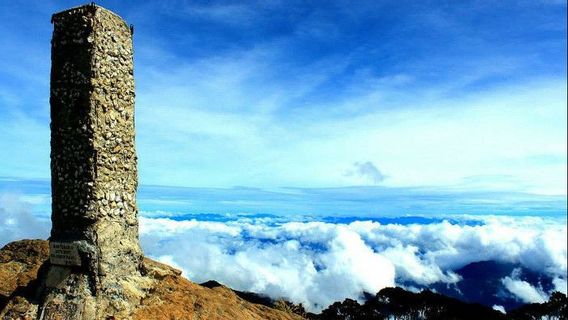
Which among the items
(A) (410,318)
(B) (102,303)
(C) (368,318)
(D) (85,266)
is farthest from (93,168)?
(A) (410,318)

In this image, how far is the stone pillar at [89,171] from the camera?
13.7m

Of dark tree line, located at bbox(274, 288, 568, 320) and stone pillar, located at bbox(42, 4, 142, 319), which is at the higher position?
stone pillar, located at bbox(42, 4, 142, 319)

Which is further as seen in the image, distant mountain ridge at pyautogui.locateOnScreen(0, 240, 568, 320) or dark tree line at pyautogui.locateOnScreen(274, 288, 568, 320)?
dark tree line at pyautogui.locateOnScreen(274, 288, 568, 320)

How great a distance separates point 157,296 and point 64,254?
107 inches

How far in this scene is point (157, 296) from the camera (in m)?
14.8

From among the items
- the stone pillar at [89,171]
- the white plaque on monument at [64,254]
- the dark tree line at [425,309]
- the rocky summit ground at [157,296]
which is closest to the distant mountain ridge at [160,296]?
the rocky summit ground at [157,296]

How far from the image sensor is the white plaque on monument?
45.3 ft

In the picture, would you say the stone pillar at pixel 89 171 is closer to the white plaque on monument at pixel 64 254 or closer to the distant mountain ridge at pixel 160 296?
the white plaque on monument at pixel 64 254

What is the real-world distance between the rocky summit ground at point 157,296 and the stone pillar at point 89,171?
2.11 ft

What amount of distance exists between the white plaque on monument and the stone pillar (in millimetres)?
26

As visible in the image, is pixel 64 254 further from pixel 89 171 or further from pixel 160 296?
pixel 160 296

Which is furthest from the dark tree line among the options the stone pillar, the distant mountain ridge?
the stone pillar

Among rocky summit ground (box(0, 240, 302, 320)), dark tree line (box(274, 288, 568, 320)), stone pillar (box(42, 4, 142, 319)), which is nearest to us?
stone pillar (box(42, 4, 142, 319))

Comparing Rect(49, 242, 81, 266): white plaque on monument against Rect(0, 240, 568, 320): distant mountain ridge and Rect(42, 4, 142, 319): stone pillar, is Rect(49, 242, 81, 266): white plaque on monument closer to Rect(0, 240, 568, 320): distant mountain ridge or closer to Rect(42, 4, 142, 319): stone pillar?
Rect(42, 4, 142, 319): stone pillar
